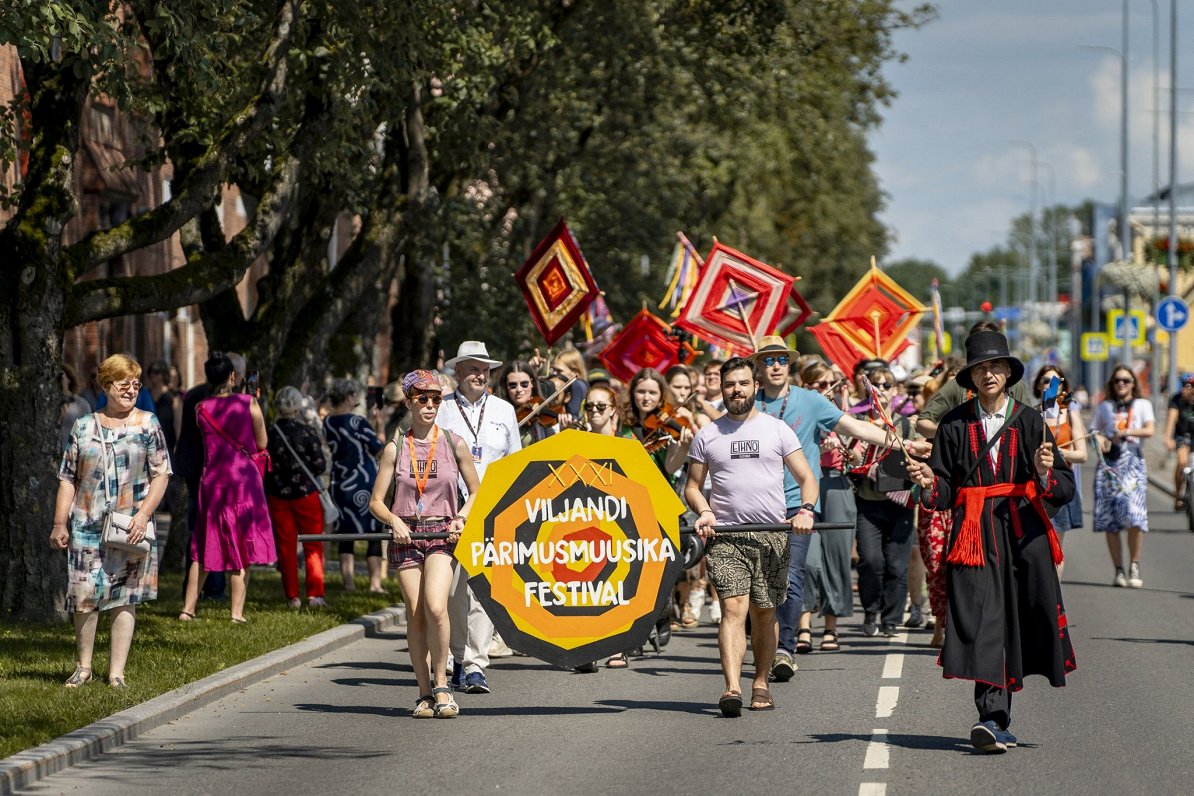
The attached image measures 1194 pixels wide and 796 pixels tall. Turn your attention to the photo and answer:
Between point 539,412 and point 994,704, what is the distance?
17.1ft

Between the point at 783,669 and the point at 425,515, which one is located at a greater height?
the point at 425,515

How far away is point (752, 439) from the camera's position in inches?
392

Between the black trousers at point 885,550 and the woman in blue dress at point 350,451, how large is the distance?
4277 millimetres

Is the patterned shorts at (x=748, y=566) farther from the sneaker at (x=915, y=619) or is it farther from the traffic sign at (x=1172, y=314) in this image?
the traffic sign at (x=1172, y=314)

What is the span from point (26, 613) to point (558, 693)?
14.1 feet

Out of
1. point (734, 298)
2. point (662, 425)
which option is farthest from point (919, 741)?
point (734, 298)

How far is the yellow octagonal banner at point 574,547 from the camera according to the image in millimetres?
9680

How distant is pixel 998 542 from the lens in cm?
881

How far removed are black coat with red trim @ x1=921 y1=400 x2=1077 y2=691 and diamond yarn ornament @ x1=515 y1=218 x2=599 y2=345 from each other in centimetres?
951

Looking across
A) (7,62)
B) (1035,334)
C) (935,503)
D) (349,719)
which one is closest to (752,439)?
(935,503)

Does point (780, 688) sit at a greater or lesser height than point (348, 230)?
lesser

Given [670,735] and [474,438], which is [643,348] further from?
[670,735]

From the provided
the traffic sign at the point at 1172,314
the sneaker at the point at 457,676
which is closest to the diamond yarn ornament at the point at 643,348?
the sneaker at the point at 457,676

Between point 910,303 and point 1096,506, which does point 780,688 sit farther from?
point 910,303
